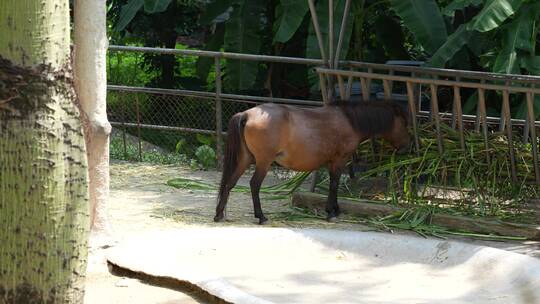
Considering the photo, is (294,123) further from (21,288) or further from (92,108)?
(21,288)

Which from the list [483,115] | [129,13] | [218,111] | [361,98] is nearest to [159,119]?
[218,111]

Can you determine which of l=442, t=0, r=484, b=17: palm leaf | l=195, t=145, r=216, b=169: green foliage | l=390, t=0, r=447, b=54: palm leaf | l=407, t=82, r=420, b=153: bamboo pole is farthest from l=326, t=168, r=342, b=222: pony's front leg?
l=195, t=145, r=216, b=169: green foliage

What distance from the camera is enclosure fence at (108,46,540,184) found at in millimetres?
8297

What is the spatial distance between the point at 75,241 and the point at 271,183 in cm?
679

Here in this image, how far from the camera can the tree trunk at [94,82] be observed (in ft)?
21.7

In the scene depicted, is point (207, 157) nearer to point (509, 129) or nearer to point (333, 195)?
point (333, 195)

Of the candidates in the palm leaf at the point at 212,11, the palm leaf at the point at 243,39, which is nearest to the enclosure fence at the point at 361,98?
the palm leaf at the point at 243,39

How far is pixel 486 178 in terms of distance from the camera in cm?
847

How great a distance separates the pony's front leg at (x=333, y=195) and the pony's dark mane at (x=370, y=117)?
0.43 meters

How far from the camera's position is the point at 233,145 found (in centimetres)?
838

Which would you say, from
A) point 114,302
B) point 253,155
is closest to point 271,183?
point 253,155

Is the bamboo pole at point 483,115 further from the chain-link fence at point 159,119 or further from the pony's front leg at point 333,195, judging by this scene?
the chain-link fence at point 159,119

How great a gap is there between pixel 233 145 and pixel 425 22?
3.44 metres

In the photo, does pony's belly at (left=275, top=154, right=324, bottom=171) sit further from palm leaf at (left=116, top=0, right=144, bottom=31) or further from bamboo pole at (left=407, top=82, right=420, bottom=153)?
palm leaf at (left=116, top=0, right=144, bottom=31)
